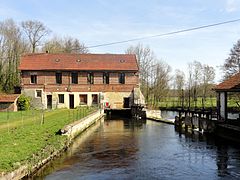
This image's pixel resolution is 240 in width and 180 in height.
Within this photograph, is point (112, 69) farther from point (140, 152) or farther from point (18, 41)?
point (140, 152)

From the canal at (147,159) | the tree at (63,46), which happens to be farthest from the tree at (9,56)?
the canal at (147,159)

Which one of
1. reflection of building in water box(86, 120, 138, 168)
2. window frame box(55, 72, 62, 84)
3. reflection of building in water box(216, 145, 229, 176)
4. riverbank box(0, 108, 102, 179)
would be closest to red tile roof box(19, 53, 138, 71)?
window frame box(55, 72, 62, 84)

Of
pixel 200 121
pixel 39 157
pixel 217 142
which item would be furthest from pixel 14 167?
pixel 200 121

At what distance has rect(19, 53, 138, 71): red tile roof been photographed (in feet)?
144

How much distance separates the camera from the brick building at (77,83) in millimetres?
43500

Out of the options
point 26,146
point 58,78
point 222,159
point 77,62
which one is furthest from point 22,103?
point 222,159

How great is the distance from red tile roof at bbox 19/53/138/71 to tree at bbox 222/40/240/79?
11212 mm

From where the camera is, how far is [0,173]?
952 centimetres

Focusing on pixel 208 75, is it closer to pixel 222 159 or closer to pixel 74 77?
pixel 74 77

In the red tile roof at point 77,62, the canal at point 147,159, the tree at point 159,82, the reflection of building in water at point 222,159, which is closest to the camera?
the canal at point 147,159

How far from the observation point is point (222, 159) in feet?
49.0

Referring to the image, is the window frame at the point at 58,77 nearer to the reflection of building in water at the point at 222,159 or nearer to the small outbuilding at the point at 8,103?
the small outbuilding at the point at 8,103

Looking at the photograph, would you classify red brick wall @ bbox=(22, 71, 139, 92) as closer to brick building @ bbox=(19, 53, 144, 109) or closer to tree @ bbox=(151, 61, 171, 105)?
brick building @ bbox=(19, 53, 144, 109)

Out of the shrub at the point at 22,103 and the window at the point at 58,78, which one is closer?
the shrub at the point at 22,103
